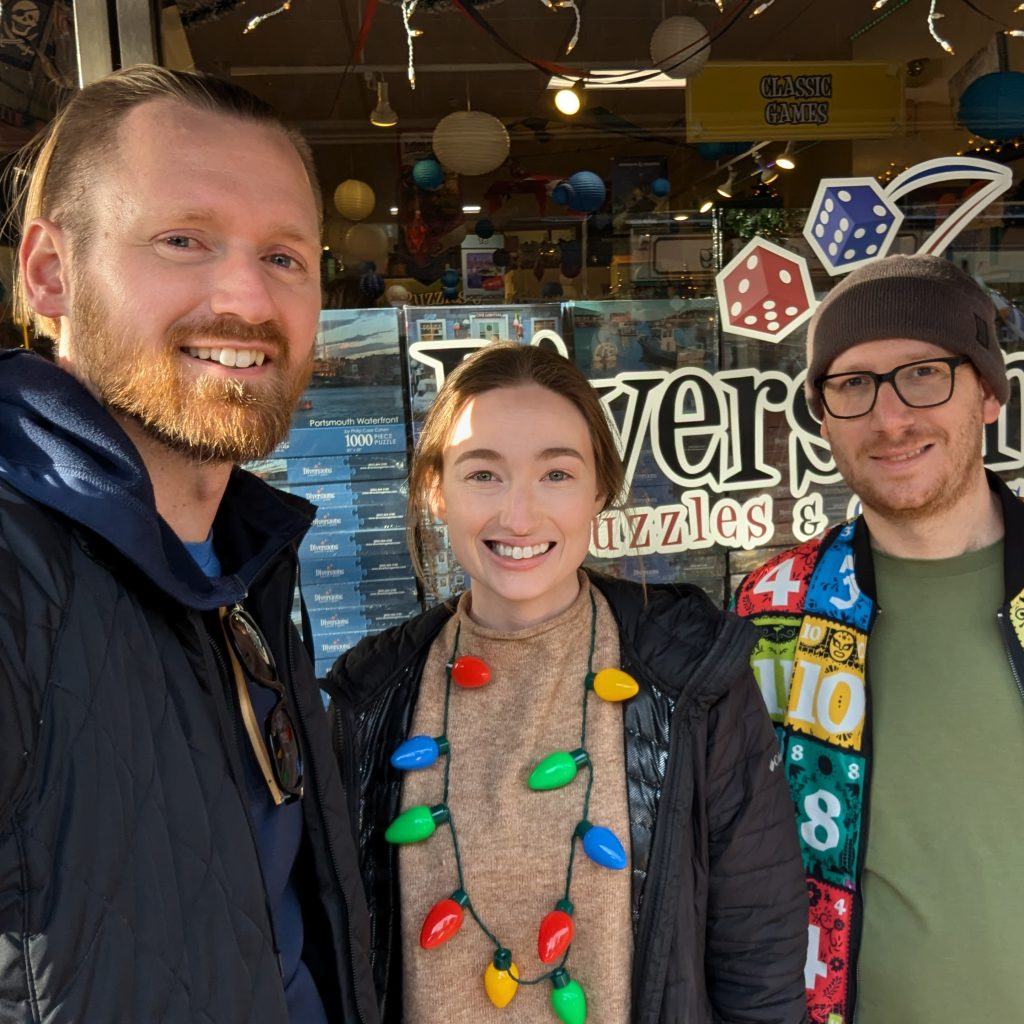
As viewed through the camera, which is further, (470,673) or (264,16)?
(264,16)

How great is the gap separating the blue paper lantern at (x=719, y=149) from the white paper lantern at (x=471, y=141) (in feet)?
2.30

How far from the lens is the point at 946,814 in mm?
1498

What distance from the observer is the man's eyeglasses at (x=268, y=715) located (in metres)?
1.09

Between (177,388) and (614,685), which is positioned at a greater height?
(177,388)

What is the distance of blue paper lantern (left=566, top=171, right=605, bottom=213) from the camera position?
340 cm

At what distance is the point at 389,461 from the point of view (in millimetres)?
3051

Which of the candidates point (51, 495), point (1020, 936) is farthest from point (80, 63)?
point (1020, 936)

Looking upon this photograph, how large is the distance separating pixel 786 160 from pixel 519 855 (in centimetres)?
272

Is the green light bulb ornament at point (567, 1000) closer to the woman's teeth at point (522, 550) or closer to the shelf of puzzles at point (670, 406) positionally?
the woman's teeth at point (522, 550)

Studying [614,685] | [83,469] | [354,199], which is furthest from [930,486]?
[354,199]

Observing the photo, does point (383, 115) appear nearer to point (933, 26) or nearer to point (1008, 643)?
point (933, 26)

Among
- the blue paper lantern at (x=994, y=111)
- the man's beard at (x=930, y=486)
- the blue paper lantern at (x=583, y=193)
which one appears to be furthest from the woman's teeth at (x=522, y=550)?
Result: the blue paper lantern at (x=994, y=111)

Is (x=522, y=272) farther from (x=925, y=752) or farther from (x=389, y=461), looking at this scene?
(x=925, y=752)

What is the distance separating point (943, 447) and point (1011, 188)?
195 cm
